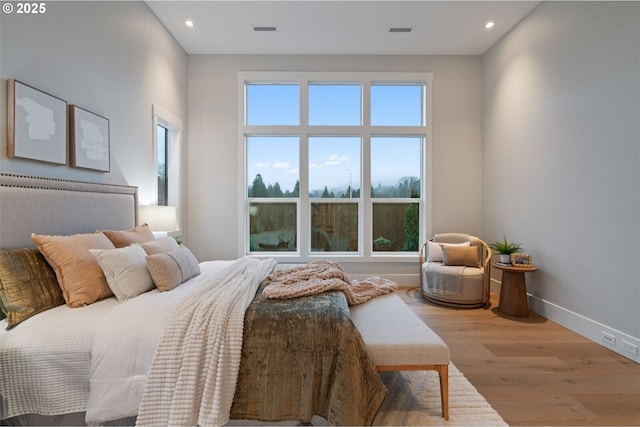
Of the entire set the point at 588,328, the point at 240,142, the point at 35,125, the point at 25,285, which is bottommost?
the point at 588,328

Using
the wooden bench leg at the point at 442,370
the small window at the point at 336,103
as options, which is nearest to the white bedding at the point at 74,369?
the wooden bench leg at the point at 442,370

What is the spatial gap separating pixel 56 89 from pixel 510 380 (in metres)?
4.03

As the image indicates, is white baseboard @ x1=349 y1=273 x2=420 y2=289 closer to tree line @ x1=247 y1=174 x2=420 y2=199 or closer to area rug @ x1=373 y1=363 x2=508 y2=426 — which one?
tree line @ x1=247 y1=174 x2=420 y2=199

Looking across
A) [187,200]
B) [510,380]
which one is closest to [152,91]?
[187,200]

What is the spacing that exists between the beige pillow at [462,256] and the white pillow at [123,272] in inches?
134

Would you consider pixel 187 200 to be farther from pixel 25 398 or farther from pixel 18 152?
pixel 25 398

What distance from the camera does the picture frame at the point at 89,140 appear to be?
90.4 inches

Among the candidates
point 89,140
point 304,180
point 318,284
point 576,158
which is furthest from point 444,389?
point 304,180

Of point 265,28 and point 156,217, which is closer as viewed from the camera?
point 156,217

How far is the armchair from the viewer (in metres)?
3.49

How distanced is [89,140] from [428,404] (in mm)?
3290

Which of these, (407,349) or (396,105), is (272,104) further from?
(407,349)

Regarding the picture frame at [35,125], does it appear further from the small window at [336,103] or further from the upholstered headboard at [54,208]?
the small window at [336,103]

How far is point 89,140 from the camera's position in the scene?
2.45m
